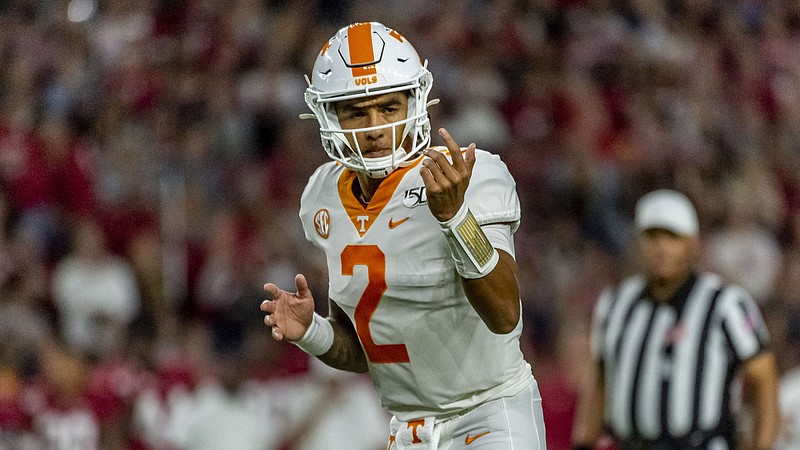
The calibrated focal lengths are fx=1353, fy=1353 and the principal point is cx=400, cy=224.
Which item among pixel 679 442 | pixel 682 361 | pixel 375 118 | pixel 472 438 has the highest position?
pixel 375 118

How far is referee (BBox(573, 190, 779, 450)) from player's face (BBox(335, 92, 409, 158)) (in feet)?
7.05

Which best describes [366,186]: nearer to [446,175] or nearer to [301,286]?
[301,286]

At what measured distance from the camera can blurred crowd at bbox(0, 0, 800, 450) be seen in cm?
671

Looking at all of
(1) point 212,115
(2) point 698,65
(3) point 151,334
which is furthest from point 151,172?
(2) point 698,65

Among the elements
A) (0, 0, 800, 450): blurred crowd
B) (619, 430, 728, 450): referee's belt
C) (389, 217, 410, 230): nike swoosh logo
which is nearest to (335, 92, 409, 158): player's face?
(389, 217, 410, 230): nike swoosh logo

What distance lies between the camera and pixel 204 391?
675 centimetres

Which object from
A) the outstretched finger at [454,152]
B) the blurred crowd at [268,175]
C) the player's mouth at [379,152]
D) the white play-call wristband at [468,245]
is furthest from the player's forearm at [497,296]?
the blurred crowd at [268,175]

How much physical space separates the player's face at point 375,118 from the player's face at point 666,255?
6.97 ft

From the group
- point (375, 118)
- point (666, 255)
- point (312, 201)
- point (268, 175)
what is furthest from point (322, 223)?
point (268, 175)

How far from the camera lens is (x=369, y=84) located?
9.98 ft

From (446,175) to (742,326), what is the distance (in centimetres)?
243

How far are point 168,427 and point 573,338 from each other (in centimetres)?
210

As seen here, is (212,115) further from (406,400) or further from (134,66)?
(406,400)

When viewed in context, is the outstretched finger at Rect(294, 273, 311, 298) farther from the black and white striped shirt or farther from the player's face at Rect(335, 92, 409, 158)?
the black and white striped shirt
